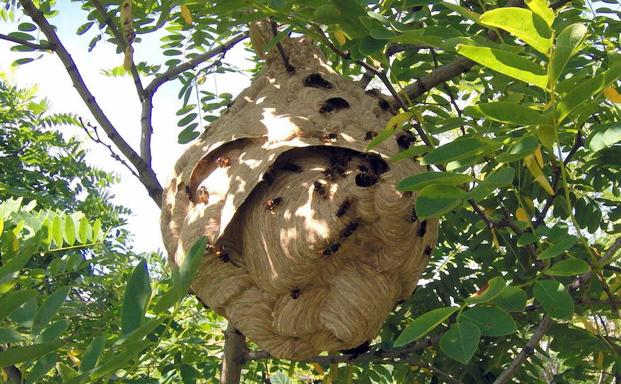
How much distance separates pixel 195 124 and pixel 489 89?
110cm

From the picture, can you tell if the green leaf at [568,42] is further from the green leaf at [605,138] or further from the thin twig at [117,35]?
the thin twig at [117,35]

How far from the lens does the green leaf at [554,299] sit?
135 centimetres

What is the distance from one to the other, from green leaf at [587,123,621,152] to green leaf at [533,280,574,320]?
0.26 metres

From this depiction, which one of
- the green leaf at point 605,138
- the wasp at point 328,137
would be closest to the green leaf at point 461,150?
the green leaf at point 605,138

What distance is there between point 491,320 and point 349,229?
1.58 feet

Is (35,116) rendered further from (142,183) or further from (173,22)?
(142,183)

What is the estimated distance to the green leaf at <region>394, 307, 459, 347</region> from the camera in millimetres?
1158

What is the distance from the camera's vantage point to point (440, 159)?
1236 millimetres

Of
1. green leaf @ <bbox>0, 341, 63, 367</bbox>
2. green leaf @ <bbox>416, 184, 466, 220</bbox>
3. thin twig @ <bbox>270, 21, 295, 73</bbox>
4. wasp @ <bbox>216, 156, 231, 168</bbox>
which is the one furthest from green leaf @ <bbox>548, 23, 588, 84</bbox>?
thin twig @ <bbox>270, 21, 295, 73</bbox>

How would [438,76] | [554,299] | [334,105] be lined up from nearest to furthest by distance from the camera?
1. [554,299]
2. [334,105]
3. [438,76]

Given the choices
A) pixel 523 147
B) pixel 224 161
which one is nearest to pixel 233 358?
pixel 224 161

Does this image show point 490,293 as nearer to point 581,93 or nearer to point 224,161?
point 581,93

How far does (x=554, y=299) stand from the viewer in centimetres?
136

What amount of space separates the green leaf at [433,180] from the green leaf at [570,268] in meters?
0.26
